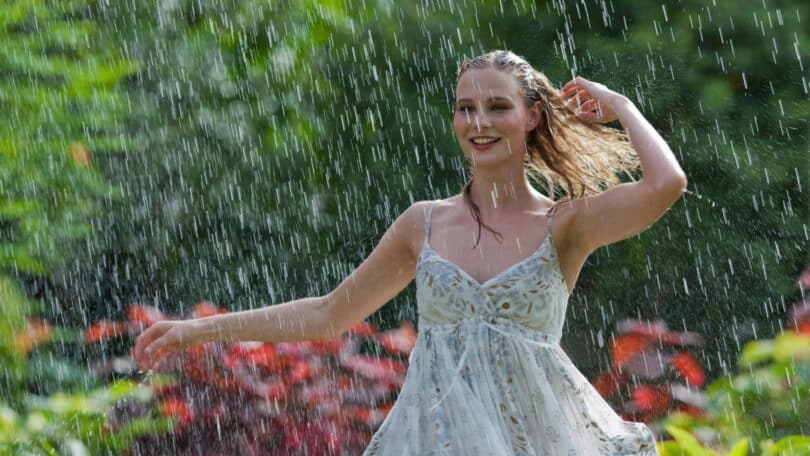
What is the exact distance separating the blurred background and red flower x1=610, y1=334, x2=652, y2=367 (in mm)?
375

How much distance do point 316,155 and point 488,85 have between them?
480 centimetres

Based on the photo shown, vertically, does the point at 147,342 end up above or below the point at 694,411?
above

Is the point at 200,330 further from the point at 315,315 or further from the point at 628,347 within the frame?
the point at 628,347

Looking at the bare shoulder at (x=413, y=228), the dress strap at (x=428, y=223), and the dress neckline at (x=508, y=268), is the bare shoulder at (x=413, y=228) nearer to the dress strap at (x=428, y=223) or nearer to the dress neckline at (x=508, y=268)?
the dress strap at (x=428, y=223)

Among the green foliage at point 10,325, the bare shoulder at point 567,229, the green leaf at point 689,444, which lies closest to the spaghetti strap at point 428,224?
Answer: the bare shoulder at point 567,229

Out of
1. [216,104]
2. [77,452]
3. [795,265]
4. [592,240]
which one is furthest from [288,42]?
[592,240]

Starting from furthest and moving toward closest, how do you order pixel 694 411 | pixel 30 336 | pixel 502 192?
pixel 30 336 → pixel 694 411 → pixel 502 192

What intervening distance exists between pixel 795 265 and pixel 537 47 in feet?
6.18

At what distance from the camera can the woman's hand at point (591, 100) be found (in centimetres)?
307

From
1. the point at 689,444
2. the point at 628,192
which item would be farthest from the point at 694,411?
the point at 628,192

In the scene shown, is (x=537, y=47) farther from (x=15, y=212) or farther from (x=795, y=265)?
(x=15, y=212)

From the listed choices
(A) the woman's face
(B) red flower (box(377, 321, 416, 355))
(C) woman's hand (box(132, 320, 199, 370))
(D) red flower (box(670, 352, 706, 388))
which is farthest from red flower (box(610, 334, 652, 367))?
(C) woman's hand (box(132, 320, 199, 370))

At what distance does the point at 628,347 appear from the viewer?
537 cm

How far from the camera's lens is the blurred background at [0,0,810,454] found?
6.33m
